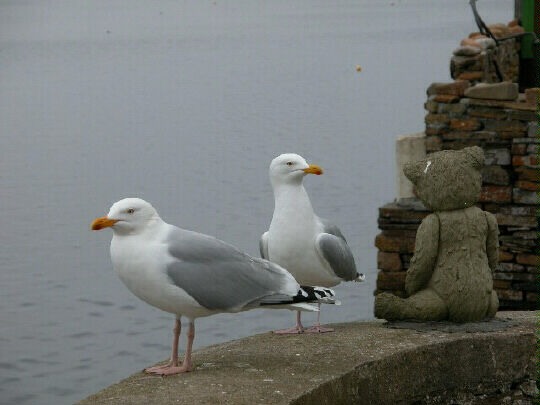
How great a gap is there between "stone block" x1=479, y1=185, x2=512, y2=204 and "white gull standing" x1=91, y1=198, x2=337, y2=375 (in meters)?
5.39

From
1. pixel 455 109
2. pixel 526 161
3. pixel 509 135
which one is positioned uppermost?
pixel 455 109

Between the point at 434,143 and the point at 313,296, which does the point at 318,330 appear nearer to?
the point at 313,296

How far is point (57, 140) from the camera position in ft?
105

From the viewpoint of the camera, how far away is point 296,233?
22.7 feet

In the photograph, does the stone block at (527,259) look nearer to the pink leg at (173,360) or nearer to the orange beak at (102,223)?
the pink leg at (173,360)

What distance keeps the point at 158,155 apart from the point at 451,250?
890 inches

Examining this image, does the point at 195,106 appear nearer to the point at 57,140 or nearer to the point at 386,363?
the point at 57,140

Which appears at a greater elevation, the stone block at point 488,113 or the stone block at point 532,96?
the stone block at point 532,96

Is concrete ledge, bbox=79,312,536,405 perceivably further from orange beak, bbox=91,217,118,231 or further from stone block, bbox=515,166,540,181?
stone block, bbox=515,166,540,181

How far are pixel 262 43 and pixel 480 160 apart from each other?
55.5m

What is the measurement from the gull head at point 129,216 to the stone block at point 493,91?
5834 millimetres

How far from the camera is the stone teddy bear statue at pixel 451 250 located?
6.91 meters

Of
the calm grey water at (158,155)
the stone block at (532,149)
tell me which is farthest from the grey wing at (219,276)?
the calm grey water at (158,155)

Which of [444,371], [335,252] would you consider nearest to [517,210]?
[335,252]
